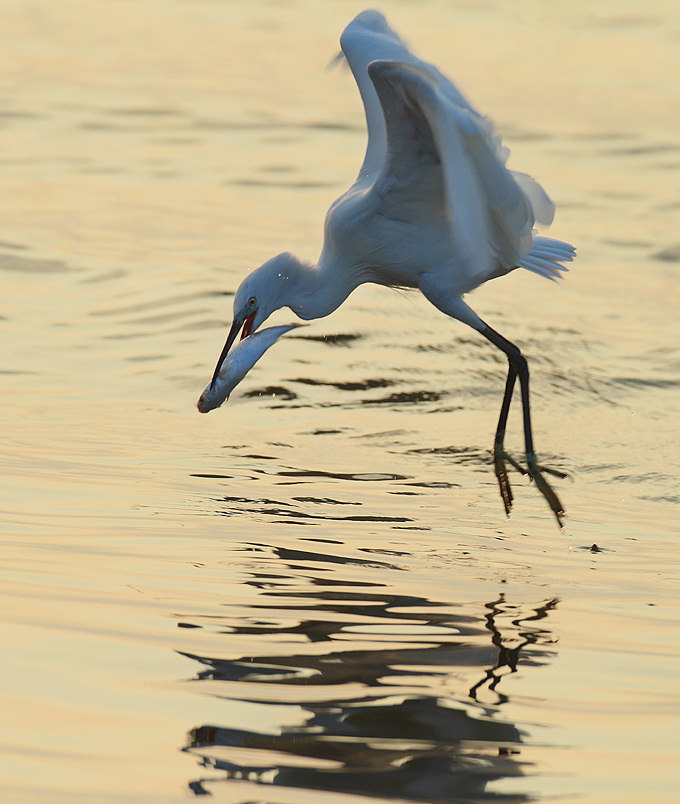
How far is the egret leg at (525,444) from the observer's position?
654 cm

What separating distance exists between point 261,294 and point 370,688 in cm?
280

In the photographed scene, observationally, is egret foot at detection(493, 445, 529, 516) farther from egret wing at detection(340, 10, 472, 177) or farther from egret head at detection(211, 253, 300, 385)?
egret wing at detection(340, 10, 472, 177)

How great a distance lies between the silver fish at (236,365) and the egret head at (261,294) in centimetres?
11

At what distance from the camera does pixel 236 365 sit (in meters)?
6.36

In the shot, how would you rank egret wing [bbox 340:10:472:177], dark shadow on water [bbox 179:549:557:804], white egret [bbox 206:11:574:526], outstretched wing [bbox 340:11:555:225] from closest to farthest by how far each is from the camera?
dark shadow on water [bbox 179:549:557:804] < white egret [bbox 206:11:574:526] < outstretched wing [bbox 340:11:555:225] < egret wing [bbox 340:10:472:177]

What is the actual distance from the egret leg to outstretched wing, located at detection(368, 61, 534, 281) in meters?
0.49

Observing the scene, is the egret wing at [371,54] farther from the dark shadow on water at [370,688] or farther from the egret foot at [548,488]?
the dark shadow on water at [370,688]

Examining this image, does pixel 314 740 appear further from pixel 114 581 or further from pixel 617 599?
pixel 617 599

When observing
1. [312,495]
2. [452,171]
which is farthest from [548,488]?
[452,171]

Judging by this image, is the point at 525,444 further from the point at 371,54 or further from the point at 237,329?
the point at 371,54

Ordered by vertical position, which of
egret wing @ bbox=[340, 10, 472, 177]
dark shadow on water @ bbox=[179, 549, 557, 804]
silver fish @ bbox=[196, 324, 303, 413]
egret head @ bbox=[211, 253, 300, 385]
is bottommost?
dark shadow on water @ bbox=[179, 549, 557, 804]

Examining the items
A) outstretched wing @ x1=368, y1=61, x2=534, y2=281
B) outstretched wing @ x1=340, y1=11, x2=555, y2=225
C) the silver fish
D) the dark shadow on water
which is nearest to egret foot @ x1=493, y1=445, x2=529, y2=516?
outstretched wing @ x1=368, y1=61, x2=534, y2=281

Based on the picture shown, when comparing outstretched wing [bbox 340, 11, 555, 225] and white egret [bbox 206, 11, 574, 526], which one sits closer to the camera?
white egret [bbox 206, 11, 574, 526]

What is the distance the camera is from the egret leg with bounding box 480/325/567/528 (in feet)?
21.4
